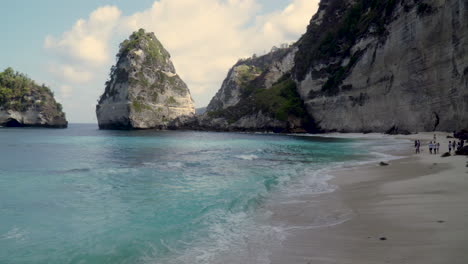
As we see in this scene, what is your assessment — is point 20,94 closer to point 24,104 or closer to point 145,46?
point 24,104

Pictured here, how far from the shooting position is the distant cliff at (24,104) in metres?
111

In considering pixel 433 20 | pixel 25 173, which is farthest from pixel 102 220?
pixel 433 20

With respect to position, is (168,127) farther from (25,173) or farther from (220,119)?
(25,173)

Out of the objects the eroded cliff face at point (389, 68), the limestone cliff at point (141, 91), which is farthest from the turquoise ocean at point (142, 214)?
the limestone cliff at point (141, 91)

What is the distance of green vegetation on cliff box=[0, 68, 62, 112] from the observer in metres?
110

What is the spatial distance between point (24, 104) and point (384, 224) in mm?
136566

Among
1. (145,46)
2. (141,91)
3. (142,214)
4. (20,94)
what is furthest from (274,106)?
(20,94)

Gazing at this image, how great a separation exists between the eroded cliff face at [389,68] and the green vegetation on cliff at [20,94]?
103m

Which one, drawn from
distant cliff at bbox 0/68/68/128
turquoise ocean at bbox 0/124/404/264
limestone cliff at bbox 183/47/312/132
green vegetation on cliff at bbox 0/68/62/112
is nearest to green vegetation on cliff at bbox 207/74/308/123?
limestone cliff at bbox 183/47/312/132

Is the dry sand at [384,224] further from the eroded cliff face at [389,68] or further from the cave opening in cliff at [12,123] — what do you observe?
the cave opening in cliff at [12,123]

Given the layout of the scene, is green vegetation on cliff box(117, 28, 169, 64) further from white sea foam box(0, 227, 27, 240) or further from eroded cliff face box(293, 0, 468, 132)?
white sea foam box(0, 227, 27, 240)

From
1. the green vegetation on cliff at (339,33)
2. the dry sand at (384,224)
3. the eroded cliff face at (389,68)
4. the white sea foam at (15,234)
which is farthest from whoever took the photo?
→ the green vegetation on cliff at (339,33)

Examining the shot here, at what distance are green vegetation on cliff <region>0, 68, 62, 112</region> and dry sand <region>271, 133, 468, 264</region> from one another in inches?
5195

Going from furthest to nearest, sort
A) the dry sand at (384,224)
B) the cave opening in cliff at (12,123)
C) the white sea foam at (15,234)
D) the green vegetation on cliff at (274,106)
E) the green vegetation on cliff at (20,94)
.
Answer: the cave opening in cliff at (12,123), the green vegetation on cliff at (20,94), the green vegetation on cliff at (274,106), the white sea foam at (15,234), the dry sand at (384,224)
